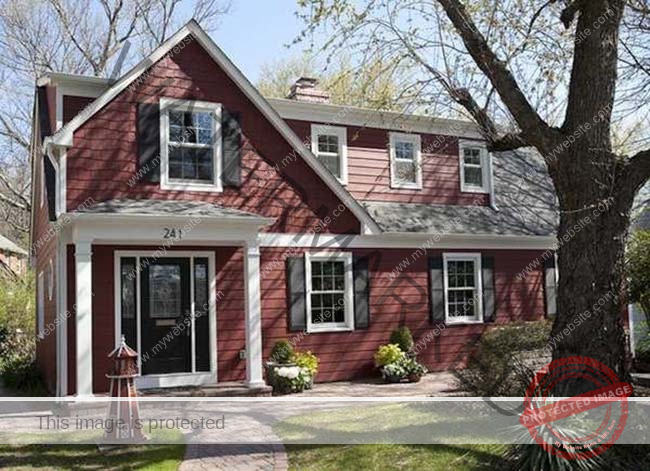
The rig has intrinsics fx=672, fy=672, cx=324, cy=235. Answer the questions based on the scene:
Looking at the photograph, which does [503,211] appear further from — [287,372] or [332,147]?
[287,372]

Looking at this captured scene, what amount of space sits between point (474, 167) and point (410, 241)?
3.52 meters

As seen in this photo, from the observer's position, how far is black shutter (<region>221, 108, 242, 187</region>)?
12781 millimetres

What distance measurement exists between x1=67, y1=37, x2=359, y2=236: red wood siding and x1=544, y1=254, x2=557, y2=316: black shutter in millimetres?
5789

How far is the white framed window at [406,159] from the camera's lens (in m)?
16.3

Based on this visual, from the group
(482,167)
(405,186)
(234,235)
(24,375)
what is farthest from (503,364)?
(24,375)

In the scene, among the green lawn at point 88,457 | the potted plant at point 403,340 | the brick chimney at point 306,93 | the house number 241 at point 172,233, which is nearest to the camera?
the green lawn at point 88,457

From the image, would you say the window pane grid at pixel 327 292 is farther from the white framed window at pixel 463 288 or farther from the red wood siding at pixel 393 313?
the white framed window at pixel 463 288

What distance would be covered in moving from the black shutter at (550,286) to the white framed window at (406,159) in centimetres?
388

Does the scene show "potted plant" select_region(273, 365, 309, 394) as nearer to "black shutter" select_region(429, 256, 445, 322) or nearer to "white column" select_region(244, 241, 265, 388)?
"white column" select_region(244, 241, 265, 388)

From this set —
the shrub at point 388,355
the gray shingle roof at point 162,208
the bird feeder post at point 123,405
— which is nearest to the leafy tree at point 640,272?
the shrub at point 388,355

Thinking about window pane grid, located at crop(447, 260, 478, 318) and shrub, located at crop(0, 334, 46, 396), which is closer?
shrub, located at crop(0, 334, 46, 396)

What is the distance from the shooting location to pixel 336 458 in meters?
7.57

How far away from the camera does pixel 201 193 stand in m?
12.6

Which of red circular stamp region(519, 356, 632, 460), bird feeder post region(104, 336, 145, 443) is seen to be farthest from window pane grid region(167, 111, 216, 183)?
red circular stamp region(519, 356, 632, 460)
